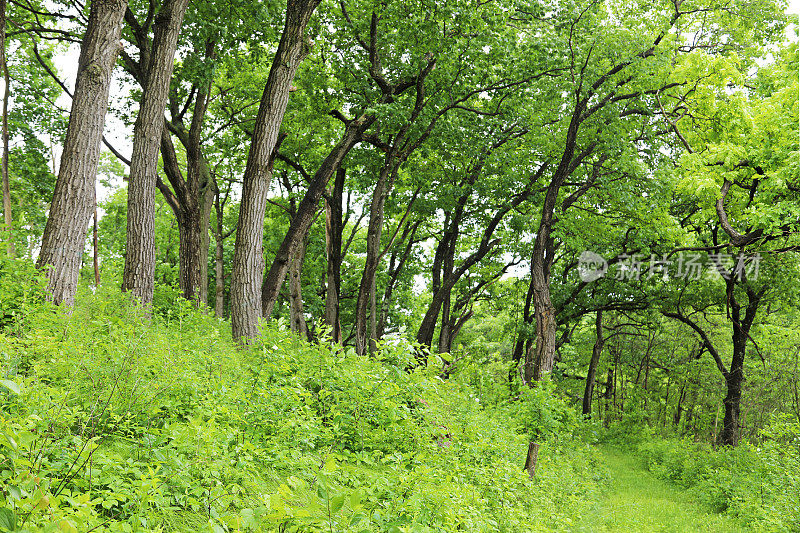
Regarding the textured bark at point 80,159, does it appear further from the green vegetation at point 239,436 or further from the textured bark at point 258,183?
the textured bark at point 258,183

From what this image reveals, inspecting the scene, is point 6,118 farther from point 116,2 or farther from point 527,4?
point 527,4

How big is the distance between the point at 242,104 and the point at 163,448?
50.5 ft

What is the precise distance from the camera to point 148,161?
31.2 feet

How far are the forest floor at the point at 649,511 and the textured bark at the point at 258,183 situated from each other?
654 cm

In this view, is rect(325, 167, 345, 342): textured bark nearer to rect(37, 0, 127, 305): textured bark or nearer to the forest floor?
rect(37, 0, 127, 305): textured bark

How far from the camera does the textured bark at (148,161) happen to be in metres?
9.37

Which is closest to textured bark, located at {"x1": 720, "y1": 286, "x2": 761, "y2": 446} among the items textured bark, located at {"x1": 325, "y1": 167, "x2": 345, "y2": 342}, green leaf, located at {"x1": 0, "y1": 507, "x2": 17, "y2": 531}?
textured bark, located at {"x1": 325, "y1": 167, "x2": 345, "y2": 342}

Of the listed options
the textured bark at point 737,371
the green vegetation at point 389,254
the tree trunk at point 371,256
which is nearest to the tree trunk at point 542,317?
the green vegetation at point 389,254

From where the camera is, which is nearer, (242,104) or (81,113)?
(81,113)

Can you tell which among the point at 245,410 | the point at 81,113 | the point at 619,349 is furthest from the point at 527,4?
the point at 619,349

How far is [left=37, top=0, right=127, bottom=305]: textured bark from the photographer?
7418 mm

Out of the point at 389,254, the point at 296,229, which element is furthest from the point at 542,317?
the point at 389,254

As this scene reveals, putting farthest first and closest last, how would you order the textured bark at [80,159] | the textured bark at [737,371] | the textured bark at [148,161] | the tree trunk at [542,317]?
1. the textured bark at [737,371]
2. the tree trunk at [542,317]
3. the textured bark at [148,161]
4. the textured bark at [80,159]

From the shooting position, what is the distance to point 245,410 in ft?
16.8
